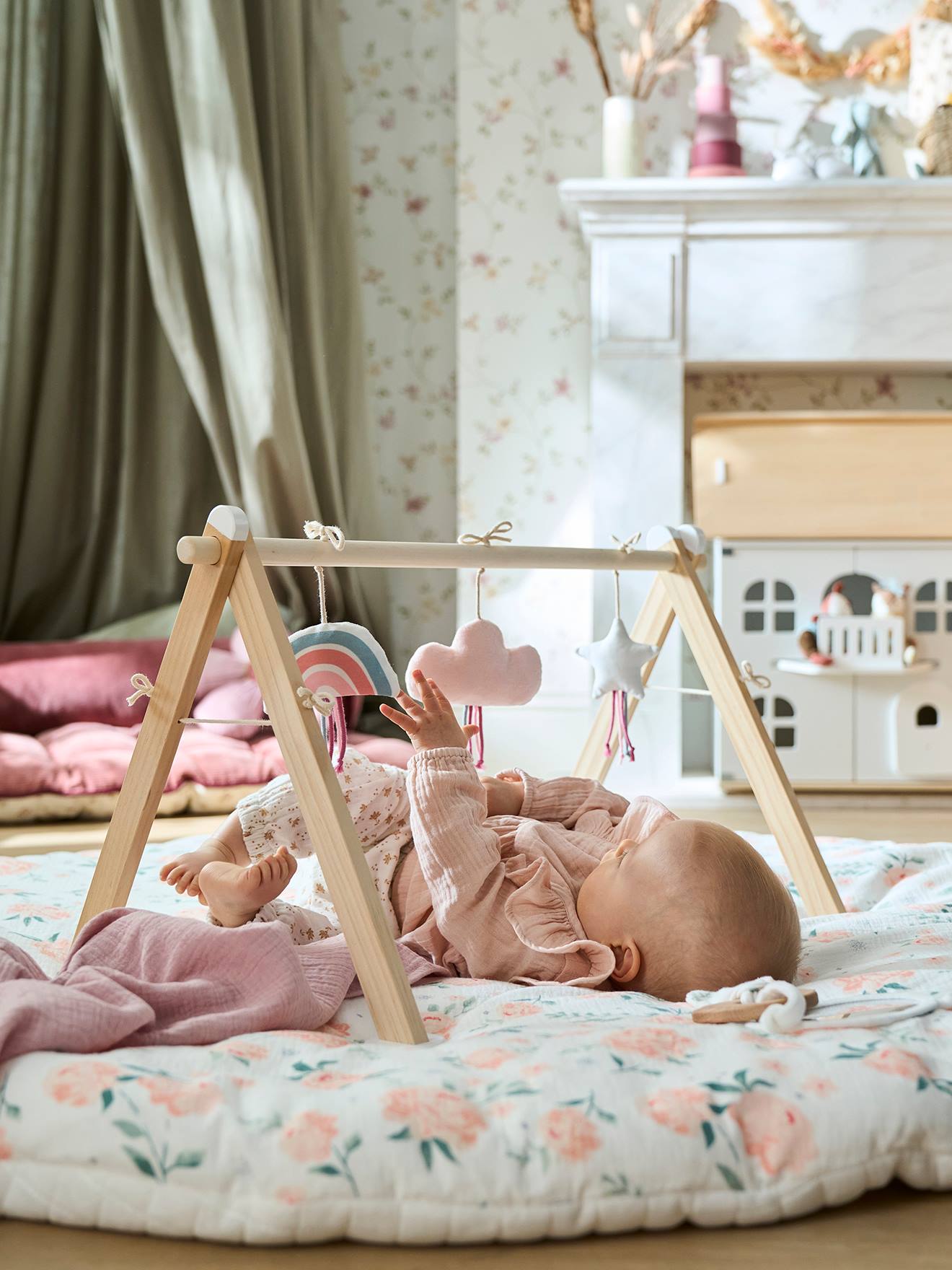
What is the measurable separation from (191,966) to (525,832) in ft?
1.33

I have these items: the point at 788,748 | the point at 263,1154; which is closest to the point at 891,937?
the point at 263,1154

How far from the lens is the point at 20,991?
1010 millimetres

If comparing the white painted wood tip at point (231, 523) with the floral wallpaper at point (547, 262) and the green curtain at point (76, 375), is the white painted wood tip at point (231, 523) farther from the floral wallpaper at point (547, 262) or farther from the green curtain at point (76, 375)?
the green curtain at point (76, 375)

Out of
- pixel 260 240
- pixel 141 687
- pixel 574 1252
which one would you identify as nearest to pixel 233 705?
pixel 260 240

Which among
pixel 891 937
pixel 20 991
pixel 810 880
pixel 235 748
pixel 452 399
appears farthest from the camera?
pixel 452 399

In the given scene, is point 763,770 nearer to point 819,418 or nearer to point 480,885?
point 480,885

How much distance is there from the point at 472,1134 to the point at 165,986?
34 cm

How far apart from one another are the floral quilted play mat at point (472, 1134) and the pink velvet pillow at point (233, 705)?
193 cm

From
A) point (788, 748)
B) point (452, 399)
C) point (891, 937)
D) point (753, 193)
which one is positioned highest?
point (753, 193)

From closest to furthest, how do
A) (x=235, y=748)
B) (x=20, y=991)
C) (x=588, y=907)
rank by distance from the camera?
(x=20, y=991)
(x=588, y=907)
(x=235, y=748)

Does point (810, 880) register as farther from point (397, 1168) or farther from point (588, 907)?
point (397, 1168)

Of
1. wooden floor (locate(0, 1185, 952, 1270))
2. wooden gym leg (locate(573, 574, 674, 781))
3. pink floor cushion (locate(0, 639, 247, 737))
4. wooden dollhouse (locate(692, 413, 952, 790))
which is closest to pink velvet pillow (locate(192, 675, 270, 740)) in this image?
pink floor cushion (locate(0, 639, 247, 737))

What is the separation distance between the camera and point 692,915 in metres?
1.18

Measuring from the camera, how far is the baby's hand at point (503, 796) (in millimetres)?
1521
